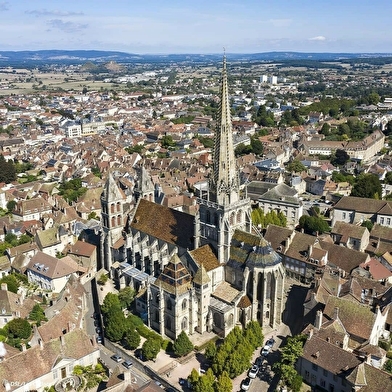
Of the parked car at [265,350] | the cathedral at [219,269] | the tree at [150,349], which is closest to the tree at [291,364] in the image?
the parked car at [265,350]

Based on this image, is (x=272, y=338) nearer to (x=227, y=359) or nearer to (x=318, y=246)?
(x=227, y=359)

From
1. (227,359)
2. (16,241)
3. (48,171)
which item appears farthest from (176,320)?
(48,171)

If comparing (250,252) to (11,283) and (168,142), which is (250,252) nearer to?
(11,283)

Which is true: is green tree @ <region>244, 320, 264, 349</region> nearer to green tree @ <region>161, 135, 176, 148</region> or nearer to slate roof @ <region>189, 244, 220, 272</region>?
slate roof @ <region>189, 244, 220, 272</region>

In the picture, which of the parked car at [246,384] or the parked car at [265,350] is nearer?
the parked car at [246,384]

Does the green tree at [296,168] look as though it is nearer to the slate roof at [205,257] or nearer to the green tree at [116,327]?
the slate roof at [205,257]
